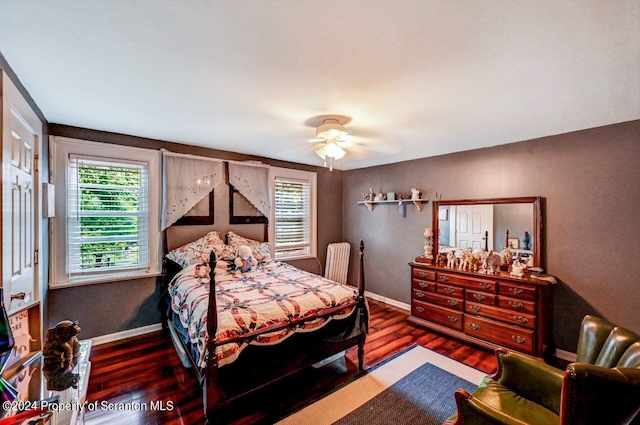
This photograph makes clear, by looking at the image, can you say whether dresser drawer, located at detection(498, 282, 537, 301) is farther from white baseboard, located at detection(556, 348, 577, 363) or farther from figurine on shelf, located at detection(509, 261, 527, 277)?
white baseboard, located at detection(556, 348, 577, 363)

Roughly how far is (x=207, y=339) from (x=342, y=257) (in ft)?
11.5

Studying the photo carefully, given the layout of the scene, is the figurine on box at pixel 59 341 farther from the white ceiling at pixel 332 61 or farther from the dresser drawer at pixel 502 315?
the dresser drawer at pixel 502 315

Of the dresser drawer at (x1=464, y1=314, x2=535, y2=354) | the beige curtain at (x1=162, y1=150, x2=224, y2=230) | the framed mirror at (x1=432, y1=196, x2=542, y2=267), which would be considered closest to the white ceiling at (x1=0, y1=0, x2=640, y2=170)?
the beige curtain at (x1=162, y1=150, x2=224, y2=230)

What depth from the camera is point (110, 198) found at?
3.13 m

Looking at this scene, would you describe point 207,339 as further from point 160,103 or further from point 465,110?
point 465,110

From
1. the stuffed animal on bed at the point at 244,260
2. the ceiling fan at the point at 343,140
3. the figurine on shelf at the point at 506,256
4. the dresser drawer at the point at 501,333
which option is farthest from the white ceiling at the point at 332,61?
the dresser drawer at the point at 501,333

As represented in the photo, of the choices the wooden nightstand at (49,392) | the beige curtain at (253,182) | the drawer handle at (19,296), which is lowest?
the wooden nightstand at (49,392)

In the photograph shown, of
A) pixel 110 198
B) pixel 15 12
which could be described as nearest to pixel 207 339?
pixel 15 12

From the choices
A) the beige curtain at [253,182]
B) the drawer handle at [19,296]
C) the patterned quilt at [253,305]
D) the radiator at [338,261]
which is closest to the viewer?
the drawer handle at [19,296]

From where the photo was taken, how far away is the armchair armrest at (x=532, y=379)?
151cm

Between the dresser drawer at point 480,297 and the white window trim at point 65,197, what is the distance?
3.88 metres

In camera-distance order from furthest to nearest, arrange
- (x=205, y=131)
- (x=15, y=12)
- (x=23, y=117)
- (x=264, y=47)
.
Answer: (x=205, y=131) → (x=23, y=117) → (x=264, y=47) → (x=15, y=12)

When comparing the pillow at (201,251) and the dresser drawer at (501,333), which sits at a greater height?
the pillow at (201,251)

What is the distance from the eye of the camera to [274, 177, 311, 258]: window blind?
454 centimetres
